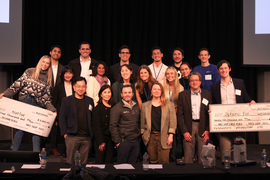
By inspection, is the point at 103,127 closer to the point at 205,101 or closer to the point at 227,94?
the point at 205,101

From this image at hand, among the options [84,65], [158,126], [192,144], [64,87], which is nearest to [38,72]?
[64,87]

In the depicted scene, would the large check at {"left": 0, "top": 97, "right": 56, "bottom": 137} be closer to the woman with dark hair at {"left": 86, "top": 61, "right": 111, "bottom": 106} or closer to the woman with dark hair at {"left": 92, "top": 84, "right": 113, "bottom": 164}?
the woman with dark hair at {"left": 86, "top": 61, "right": 111, "bottom": 106}

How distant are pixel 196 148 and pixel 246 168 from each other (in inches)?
60.6

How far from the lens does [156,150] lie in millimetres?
4305

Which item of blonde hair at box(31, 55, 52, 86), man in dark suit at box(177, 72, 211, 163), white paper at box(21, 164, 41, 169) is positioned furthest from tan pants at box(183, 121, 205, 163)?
blonde hair at box(31, 55, 52, 86)

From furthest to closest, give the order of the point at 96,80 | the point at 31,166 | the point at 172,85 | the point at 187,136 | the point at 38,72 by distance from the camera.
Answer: the point at 96,80 < the point at 38,72 < the point at 172,85 < the point at 187,136 < the point at 31,166

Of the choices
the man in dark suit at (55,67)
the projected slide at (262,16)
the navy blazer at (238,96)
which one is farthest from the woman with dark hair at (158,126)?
the projected slide at (262,16)

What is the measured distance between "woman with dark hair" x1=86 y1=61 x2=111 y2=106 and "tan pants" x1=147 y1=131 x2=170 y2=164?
141cm

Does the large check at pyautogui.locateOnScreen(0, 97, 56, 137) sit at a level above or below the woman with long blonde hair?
below

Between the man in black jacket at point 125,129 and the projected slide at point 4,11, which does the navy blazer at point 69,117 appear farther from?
the projected slide at point 4,11

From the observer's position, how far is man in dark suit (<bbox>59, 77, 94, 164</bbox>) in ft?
13.7

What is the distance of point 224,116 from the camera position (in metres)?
4.07

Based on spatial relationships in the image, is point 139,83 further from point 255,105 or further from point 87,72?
point 255,105

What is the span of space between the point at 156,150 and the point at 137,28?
3.66 meters
